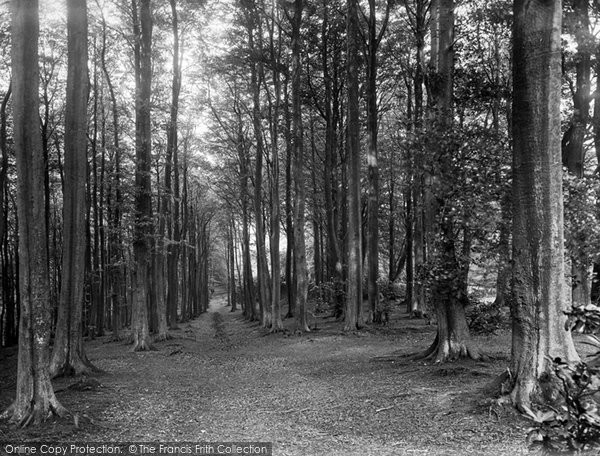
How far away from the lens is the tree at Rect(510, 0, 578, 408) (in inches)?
217

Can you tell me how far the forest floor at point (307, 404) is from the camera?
5484mm

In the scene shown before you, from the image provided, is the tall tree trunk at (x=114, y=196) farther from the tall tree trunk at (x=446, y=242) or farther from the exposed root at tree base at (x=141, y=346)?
the tall tree trunk at (x=446, y=242)

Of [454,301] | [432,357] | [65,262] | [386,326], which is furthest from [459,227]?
[386,326]

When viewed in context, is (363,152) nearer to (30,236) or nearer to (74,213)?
(74,213)

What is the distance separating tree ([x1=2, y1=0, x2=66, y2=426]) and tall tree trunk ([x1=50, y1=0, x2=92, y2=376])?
3.53 metres

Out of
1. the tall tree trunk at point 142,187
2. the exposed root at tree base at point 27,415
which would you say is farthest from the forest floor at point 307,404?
the tall tree trunk at point 142,187

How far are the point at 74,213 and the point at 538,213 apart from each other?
8.64m

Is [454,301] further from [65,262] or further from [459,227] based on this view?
[65,262]

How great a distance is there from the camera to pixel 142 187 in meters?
15.3

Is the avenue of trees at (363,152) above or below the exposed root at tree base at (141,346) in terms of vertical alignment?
above

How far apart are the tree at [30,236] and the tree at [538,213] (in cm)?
595

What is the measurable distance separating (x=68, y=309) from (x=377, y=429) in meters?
6.83

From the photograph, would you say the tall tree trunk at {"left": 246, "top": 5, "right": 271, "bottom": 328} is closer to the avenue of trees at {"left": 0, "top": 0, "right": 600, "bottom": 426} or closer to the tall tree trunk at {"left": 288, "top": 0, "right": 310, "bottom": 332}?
the avenue of trees at {"left": 0, "top": 0, "right": 600, "bottom": 426}

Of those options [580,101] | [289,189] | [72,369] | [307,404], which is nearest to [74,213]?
[72,369]
